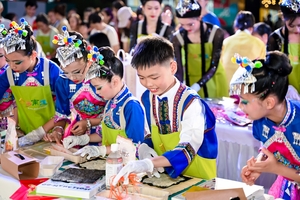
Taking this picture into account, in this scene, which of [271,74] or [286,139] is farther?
[286,139]

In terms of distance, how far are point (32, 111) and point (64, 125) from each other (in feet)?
0.78

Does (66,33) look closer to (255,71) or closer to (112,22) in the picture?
(255,71)

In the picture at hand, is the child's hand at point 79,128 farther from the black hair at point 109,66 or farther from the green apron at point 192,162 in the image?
the green apron at point 192,162

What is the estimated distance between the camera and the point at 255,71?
1770 mm

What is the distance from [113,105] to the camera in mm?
2283

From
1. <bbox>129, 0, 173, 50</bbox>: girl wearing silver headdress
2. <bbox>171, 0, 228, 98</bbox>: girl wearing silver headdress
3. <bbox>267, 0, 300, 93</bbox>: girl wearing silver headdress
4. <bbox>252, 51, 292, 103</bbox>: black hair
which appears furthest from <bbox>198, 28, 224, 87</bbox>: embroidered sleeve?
<bbox>252, 51, 292, 103</bbox>: black hair

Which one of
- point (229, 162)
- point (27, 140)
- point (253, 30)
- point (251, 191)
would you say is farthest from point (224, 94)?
point (251, 191)

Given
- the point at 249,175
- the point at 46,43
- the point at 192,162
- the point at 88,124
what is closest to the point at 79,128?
the point at 88,124

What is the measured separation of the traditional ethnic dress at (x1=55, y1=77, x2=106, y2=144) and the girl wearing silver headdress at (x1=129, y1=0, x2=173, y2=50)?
1936 mm

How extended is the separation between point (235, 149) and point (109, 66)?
122cm

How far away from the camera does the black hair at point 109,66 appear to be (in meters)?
2.19

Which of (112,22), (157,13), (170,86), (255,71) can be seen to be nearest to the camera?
(255,71)

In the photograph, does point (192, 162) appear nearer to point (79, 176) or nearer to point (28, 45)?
point (79, 176)

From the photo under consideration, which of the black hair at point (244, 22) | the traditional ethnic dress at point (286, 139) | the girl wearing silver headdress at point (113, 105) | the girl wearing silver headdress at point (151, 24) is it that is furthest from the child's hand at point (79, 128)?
the black hair at point (244, 22)
